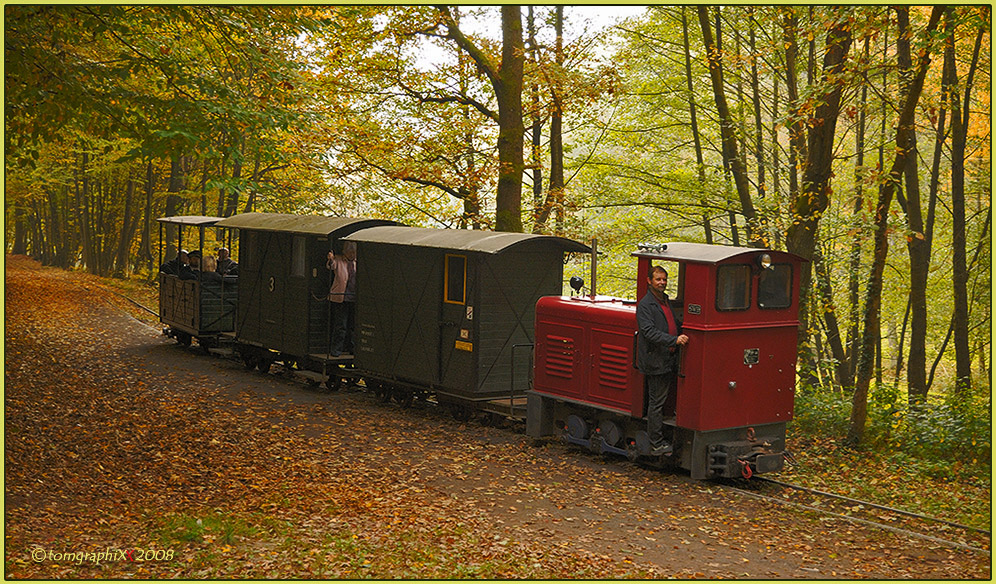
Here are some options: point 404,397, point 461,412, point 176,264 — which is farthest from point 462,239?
point 176,264

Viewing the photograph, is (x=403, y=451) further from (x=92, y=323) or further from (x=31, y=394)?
(x=92, y=323)

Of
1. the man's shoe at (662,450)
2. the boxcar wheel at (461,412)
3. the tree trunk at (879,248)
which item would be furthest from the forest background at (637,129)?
the boxcar wheel at (461,412)

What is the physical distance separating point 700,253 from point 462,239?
4.54 metres

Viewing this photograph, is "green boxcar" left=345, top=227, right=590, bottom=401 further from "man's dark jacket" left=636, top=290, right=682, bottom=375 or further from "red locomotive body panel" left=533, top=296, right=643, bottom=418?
"man's dark jacket" left=636, top=290, right=682, bottom=375

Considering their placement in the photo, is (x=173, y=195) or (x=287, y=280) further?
(x=173, y=195)

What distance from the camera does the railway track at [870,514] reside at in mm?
8617

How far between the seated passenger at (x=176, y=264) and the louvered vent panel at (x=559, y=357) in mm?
12272

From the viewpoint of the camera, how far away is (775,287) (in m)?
10.6

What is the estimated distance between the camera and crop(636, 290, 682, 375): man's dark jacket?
10.3 metres

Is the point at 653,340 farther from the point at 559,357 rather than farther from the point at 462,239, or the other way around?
the point at 462,239

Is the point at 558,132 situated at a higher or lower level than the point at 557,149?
higher

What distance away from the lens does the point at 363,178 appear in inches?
964

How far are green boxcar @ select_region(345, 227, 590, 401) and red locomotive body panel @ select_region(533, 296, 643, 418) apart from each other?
1.14 meters

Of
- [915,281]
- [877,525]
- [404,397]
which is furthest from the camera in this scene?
[404,397]
